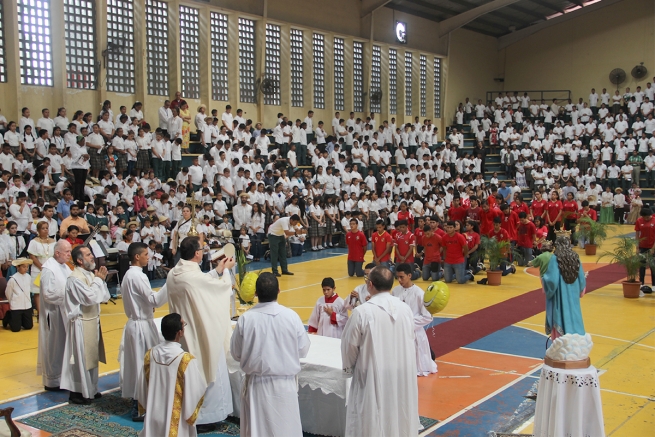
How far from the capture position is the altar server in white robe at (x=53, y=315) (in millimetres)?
8172

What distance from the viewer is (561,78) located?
1501 inches

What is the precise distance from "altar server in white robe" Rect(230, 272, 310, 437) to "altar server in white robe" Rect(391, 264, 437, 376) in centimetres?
286

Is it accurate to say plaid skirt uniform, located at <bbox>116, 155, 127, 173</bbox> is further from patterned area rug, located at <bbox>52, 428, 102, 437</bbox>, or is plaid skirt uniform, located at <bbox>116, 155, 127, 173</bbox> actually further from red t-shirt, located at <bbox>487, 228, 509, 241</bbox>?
patterned area rug, located at <bbox>52, 428, 102, 437</bbox>

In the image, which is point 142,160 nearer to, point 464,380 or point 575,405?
point 464,380

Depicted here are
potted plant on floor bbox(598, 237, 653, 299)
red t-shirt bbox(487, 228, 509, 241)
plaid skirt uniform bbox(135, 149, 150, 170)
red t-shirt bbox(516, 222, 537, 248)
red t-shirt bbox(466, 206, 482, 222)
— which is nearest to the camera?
potted plant on floor bbox(598, 237, 653, 299)

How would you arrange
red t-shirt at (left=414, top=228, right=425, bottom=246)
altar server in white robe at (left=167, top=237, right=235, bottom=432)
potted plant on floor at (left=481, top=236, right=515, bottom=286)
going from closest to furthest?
1. altar server in white robe at (left=167, top=237, right=235, bottom=432)
2. potted plant on floor at (left=481, top=236, right=515, bottom=286)
3. red t-shirt at (left=414, top=228, right=425, bottom=246)

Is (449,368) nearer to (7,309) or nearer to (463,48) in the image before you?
(7,309)

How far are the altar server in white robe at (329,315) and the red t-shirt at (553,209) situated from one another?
14.3 metres

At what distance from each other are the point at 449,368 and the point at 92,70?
15.9 metres

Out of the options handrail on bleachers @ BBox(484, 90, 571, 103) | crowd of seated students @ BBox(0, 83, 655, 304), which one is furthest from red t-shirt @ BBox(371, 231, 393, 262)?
handrail on bleachers @ BBox(484, 90, 571, 103)

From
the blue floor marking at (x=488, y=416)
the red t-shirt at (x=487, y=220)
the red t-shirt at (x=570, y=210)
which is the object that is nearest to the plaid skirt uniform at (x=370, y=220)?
the red t-shirt at (x=487, y=220)

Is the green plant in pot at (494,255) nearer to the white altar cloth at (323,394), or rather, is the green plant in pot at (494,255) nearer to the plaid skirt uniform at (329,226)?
the plaid skirt uniform at (329,226)

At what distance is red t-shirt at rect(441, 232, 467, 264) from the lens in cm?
1523

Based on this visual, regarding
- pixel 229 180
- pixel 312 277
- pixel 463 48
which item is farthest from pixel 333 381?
pixel 463 48
